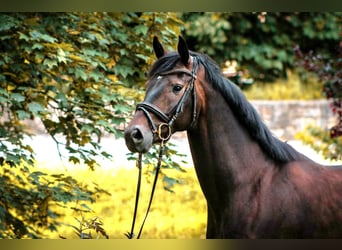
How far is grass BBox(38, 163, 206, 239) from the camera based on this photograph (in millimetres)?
6609

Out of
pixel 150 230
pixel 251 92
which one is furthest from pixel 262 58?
pixel 150 230

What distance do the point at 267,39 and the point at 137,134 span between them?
9.11 meters

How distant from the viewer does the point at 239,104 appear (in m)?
3.05

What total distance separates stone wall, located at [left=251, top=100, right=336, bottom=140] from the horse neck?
6909 millimetres

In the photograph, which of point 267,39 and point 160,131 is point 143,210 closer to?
point 160,131

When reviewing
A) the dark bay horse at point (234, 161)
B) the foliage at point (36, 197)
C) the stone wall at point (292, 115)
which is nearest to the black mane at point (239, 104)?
the dark bay horse at point (234, 161)

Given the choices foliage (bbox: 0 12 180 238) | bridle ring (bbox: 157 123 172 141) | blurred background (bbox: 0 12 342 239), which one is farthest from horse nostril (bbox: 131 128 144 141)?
foliage (bbox: 0 12 180 238)

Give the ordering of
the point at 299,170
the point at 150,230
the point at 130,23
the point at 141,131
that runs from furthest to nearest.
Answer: the point at 150,230 < the point at 130,23 < the point at 299,170 < the point at 141,131

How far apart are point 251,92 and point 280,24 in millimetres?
1353

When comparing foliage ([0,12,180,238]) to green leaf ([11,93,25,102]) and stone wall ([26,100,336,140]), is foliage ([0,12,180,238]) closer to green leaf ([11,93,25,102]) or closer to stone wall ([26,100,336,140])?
green leaf ([11,93,25,102])

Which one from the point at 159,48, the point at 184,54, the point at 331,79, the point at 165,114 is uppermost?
the point at 331,79

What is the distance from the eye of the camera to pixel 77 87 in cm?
444

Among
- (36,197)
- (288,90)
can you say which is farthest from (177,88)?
(288,90)
